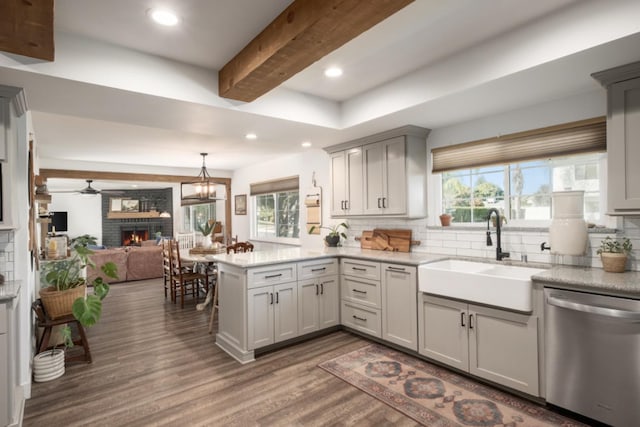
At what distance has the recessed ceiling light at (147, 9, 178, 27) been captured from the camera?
77.5 inches

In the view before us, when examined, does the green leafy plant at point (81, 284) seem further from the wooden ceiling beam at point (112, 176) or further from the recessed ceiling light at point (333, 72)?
the wooden ceiling beam at point (112, 176)

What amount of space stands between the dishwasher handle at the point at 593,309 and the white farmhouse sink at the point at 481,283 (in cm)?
16

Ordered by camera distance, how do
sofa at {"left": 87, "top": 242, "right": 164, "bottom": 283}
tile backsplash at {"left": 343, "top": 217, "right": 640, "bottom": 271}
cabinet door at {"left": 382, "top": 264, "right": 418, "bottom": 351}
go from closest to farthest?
tile backsplash at {"left": 343, "top": 217, "right": 640, "bottom": 271} → cabinet door at {"left": 382, "top": 264, "right": 418, "bottom": 351} → sofa at {"left": 87, "top": 242, "right": 164, "bottom": 283}

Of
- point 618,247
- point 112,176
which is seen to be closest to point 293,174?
point 112,176

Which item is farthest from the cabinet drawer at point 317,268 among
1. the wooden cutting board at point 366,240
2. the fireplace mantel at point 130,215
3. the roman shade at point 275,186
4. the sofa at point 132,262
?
the fireplace mantel at point 130,215

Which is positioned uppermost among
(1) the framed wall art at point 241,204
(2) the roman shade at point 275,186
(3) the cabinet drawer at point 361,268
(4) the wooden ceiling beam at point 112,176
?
(4) the wooden ceiling beam at point 112,176

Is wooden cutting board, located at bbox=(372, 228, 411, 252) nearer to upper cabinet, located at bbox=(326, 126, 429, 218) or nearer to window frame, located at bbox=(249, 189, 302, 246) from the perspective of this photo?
upper cabinet, located at bbox=(326, 126, 429, 218)

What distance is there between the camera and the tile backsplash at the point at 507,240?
2.48 m

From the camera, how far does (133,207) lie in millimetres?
11570

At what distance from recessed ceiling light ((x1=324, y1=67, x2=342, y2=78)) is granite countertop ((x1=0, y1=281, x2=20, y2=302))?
2.59m

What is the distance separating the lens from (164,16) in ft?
6.61

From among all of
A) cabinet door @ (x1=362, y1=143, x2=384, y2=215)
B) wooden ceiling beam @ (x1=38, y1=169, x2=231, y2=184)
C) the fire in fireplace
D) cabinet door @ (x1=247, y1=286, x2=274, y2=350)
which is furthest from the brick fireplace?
cabinet door @ (x1=247, y1=286, x2=274, y2=350)

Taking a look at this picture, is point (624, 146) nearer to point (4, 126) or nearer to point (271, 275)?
point (271, 275)

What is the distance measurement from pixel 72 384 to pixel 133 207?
9922 millimetres
